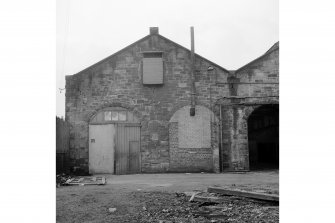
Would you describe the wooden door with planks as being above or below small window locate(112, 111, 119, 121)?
below

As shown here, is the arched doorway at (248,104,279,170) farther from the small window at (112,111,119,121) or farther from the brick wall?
the small window at (112,111,119,121)

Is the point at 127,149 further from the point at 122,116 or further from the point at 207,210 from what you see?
the point at 207,210

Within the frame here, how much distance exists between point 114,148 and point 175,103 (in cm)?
328

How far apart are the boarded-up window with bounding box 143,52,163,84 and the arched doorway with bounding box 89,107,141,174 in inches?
67.1

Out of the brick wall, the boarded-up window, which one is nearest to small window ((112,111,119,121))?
the brick wall

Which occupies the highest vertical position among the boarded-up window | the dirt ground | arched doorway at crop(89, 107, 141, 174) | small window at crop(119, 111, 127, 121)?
the boarded-up window

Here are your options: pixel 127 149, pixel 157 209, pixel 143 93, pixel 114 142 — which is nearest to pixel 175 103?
pixel 143 93

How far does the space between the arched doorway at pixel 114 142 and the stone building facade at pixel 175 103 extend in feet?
0.50

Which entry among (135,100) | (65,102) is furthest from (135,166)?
(65,102)

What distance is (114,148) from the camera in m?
16.1

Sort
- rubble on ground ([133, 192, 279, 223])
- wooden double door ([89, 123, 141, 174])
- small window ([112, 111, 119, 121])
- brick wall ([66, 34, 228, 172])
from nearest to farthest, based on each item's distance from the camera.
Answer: rubble on ground ([133, 192, 279, 223]) → wooden double door ([89, 123, 141, 174]) → brick wall ([66, 34, 228, 172]) → small window ([112, 111, 119, 121])

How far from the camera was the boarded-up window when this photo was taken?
16.4m

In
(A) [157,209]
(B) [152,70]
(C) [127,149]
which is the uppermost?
(B) [152,70]

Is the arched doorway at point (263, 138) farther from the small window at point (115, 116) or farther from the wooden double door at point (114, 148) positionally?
the small window at point (115, 116)
